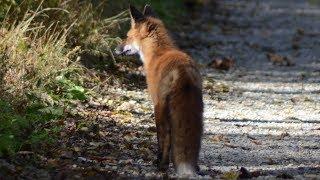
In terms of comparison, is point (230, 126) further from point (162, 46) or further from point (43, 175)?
point (43, 175)

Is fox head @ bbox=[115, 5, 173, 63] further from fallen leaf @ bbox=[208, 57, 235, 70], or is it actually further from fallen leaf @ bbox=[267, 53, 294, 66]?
fallen leaf @ bbox=[267, 53, 294, 66]

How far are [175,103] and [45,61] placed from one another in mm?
3100

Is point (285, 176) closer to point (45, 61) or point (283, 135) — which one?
point (283, 135)

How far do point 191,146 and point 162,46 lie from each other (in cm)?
131

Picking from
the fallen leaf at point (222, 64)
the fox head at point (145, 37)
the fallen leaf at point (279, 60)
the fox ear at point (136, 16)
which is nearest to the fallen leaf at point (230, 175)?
the fox head at point (145, 37)

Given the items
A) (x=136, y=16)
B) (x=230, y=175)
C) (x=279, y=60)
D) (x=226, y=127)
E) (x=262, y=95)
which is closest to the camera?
(x=230, y=175)

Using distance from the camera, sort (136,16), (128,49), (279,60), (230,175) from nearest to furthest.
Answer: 1. (230,175)
2. (136,16)
3. (128,49)
4. (279,60)

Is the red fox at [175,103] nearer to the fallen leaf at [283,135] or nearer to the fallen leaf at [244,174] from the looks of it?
the fallen leaf at [244,174]

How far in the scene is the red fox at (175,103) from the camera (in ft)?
21.2

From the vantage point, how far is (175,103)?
6.57 m

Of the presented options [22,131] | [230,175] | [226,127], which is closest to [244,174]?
[230,175]

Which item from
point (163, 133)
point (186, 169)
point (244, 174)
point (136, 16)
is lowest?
point (244, 174)

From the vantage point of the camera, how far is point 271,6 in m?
24.5

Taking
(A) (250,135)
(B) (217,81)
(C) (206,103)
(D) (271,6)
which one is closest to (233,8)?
(D) (271,6)
